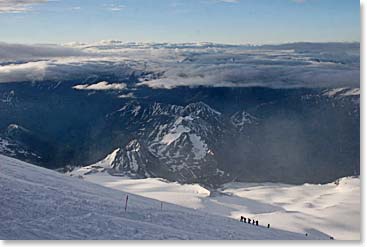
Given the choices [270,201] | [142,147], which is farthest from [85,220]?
[142,147]

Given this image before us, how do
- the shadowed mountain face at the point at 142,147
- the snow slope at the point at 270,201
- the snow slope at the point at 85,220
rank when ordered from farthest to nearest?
the shadowed mountain face at the point at 142,147 < the snow slope at the point at 270,201 < the snow slope at the point at 85,220

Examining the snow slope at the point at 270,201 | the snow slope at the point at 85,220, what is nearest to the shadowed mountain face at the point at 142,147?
the snow slope at the point at 270,201

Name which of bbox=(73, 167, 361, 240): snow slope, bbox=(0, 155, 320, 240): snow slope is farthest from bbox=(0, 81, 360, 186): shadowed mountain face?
bbox=(0, 155, 320, 240): snow slope

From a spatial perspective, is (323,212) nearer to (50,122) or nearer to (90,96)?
(90,96)

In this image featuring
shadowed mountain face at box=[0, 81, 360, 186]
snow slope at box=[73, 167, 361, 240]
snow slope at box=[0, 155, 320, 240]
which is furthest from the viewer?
shadowed mountain face at box=[0, 81, 360, 186]

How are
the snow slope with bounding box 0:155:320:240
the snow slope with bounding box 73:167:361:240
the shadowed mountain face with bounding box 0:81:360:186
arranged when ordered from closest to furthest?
the snow slope with bounding box 0:155:320:240, the snow slope with bounding box 73:167:361:240, the shadowed mountain face with bounding box 0:81:360:186

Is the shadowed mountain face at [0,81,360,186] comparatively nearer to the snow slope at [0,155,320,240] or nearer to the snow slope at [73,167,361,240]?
the snow slope at [73,167,361,240]

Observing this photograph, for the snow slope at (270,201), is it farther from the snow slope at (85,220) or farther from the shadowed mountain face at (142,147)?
the snow slope at (85,220)

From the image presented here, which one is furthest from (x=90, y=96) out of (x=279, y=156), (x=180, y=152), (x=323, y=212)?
(x=323, y=212)
